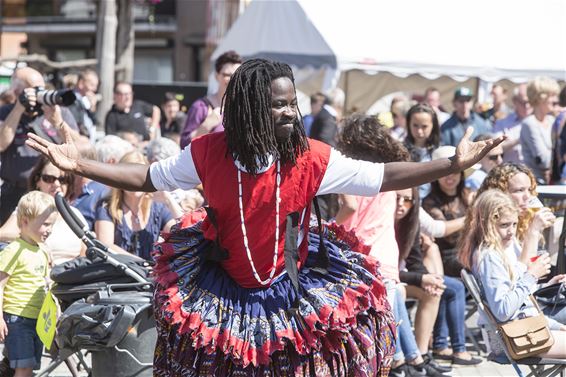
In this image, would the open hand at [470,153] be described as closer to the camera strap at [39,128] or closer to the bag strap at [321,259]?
the bag strap at [321,259]

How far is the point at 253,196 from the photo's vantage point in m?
3.64

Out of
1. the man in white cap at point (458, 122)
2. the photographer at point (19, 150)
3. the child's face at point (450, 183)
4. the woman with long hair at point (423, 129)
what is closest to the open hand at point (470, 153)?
the child's face at point (450, 183)

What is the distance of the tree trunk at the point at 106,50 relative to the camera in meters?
17.0

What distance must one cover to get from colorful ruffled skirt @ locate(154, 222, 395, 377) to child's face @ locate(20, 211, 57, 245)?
1.92 m

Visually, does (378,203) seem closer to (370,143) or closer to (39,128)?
(370,143)

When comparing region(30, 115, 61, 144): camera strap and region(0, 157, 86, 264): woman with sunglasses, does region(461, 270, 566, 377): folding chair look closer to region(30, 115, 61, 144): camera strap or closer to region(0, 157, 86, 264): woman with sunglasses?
region(0, 157, 86, 264): woman with sunglasses

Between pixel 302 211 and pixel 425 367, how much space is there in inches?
121

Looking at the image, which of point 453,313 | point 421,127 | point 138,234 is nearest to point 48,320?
point 138,234

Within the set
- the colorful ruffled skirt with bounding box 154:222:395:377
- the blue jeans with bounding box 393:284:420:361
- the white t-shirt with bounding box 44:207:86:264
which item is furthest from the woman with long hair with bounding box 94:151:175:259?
the colorful ruffled skirt with bounding box 154:222:395:377

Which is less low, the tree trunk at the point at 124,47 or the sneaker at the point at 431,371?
the tree trunk at the point at 124,47

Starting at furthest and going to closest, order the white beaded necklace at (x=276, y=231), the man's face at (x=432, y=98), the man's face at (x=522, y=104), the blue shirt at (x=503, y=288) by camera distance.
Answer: the man's face at (x=432, y=98) → the man's face at (x=522, y=104) → the blue shirt at (x=503, y=288) → the white beaded necklace at (x=276, y=231)

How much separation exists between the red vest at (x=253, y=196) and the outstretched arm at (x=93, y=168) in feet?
0.74

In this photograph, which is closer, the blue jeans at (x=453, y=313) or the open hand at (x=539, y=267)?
the open hand at (x=539, y=267)

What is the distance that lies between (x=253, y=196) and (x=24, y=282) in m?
2.49
